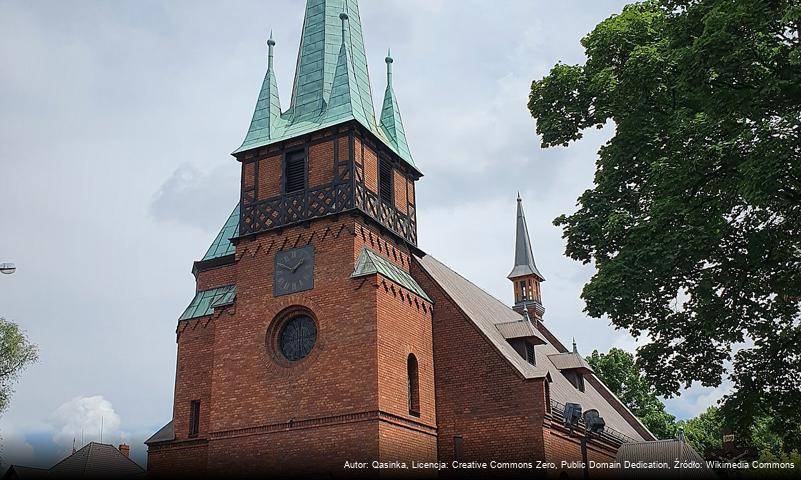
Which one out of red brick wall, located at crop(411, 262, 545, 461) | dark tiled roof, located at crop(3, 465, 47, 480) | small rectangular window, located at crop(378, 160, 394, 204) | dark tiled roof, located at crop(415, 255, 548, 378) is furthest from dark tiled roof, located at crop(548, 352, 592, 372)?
dark tiled roof, located at crop(3, 465, 47, 480)

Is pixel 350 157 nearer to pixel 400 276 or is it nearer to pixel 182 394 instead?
pixel 400 276

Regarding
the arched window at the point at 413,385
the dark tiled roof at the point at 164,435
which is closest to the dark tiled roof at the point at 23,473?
the dark tiled roof at the point at 164,435

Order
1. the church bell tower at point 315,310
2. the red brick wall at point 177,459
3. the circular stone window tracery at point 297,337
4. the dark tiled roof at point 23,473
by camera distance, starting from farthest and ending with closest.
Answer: the dark tiled roof at point 23,473 < the red brick wall at point 177,459 < the circular stone window tracery at point 297,337 < the church bell tower at point 315,310

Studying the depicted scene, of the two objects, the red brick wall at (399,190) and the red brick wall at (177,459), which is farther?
the red brick wall at (399,190)

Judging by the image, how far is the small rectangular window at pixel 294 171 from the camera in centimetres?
2685

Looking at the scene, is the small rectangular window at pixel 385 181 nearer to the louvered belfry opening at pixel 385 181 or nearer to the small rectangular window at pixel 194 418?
the louvered belfry opening at pixel 385 181

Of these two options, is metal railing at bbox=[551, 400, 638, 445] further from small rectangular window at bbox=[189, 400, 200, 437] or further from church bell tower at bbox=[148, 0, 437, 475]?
small rectangular window at bbox=[189, 400, 200, 437]

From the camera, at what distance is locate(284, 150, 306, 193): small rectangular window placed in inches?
1057

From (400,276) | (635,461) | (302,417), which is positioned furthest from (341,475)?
(635,461)

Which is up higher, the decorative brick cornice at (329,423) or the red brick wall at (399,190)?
the red brick wall at (399,190)

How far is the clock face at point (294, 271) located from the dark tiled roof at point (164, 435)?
7036 millimetres

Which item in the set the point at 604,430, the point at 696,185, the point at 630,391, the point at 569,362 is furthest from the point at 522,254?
the point at 696,185

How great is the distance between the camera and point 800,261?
17469 mm

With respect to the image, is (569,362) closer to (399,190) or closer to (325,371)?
(399,190)
